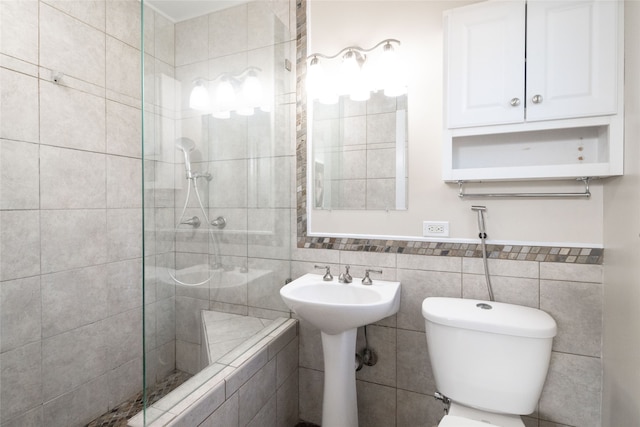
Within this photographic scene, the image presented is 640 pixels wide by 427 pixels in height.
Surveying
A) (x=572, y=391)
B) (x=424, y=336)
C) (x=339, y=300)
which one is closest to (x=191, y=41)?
(x=339, y=300)

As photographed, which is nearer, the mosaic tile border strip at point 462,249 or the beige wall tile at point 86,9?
the mosaic tile border strip at point 462,249

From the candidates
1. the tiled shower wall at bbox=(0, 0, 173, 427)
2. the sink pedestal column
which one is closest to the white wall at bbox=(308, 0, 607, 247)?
the sink pedestal column

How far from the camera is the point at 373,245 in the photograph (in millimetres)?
1691

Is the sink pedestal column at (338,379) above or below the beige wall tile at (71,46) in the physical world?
below

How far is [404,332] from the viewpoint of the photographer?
1627 mm

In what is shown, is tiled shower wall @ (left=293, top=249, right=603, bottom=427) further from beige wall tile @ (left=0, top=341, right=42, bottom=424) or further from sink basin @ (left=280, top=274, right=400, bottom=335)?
beige wall tile @ (left=0, top=341, right=42, bottom=424)

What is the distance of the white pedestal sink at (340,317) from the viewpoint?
51.8 inches

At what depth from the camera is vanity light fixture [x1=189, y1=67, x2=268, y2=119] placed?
1.27 metres

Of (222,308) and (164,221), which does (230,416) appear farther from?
(164,221)

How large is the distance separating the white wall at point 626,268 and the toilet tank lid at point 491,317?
22 centimetres

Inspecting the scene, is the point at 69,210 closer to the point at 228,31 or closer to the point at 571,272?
the point at 228,31

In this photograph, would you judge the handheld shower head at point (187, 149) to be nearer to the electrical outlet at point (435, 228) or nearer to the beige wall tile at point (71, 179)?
the beige wall tile at point (71, 179)

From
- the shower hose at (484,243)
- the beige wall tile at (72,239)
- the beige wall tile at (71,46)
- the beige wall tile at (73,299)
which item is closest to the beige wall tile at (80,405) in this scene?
the beige wall tile at (73,299)

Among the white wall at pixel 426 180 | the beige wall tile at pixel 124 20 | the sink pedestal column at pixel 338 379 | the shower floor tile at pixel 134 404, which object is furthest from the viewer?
the beige wall tile at pixel 124 20
